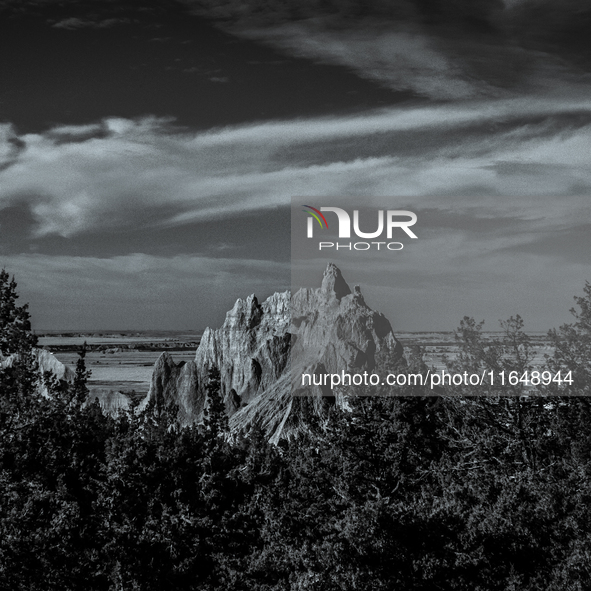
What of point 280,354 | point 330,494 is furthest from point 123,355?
point 330,494

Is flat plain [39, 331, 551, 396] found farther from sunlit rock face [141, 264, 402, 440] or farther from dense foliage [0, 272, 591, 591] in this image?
dense foliage [0, 272, 591, 591]

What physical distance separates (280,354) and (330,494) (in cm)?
5839

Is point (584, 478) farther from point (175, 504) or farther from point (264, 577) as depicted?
point (175, 504)

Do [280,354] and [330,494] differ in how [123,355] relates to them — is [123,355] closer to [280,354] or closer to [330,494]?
[280,354]

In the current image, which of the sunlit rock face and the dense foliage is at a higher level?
the sunlit rock face

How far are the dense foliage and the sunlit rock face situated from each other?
6347 mm

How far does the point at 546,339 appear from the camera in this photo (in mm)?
28141

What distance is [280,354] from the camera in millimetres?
84000

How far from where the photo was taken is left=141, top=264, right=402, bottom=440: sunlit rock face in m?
48.7

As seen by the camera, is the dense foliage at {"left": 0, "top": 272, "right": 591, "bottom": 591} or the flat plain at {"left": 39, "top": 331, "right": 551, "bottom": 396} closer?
the dense foliage at {"left": 0, "top": 272, "right": 591, "bottom": 591}

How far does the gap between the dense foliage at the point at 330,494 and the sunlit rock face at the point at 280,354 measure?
6347mm

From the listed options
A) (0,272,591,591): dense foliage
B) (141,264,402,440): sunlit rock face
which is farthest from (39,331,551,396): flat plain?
(0,272,591,591): dense foliage

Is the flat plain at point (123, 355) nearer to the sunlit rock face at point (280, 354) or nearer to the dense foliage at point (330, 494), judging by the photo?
the sunlit rock face at point (280, 354)

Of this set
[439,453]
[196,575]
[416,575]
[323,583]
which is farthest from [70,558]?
[439,453]
